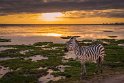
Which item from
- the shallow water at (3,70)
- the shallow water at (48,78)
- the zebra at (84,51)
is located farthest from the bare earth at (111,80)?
the shallow water at (3,70)

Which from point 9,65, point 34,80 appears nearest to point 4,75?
point 34,80

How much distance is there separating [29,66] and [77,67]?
430cm

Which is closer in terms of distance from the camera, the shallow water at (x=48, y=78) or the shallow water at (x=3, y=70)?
the shallow water at (x=48, y=78)

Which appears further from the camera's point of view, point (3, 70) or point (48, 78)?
point (3, 70)

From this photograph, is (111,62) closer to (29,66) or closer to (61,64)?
(61,64)

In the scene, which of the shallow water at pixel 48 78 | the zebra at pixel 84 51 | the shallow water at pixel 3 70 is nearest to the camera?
the zebra at pixel 84 51

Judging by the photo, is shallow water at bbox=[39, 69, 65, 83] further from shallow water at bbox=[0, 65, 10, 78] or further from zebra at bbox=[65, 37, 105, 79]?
shallow water at bbox=[0, 65, 10, 78]

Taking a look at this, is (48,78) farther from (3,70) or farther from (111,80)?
(111,80)

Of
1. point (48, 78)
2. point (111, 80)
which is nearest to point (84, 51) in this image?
point (111, 80)

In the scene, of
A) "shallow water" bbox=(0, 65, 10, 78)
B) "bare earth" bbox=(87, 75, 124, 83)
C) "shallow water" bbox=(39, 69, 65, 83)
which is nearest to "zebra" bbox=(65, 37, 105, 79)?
"bare earth" bbox=(87, 75, 124, 83)

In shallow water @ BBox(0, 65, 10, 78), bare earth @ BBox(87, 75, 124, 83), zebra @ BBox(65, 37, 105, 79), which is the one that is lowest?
bare earth @ BBox(87, 75, 124, 83)

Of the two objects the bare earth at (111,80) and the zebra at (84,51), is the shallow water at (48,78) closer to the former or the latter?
the zebra at (84,51)

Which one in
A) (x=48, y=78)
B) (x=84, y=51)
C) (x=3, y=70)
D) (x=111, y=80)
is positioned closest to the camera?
(x=111, y=80)

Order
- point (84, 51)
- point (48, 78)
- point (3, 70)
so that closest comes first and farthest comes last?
point (84, 51) → point (48, 78) → point (3, 70)
